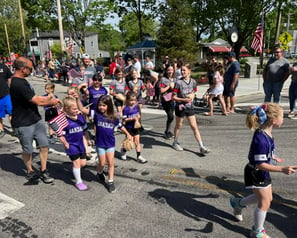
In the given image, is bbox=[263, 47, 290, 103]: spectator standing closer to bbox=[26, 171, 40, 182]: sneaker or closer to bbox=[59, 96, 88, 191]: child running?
bbox=[59, 96, 88, 191]: child running

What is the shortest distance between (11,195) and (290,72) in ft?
23.6

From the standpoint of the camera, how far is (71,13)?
24.2m

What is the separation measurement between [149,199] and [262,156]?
170 centimetres

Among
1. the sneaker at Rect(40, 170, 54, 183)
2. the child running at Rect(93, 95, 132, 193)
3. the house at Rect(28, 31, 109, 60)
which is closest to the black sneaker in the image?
the child running at Rect(93, 95, 132, 193)

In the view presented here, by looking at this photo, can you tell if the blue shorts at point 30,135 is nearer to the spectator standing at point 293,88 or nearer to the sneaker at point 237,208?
→ the sneaker at point 237,208

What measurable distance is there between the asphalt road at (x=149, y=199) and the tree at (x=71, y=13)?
20.8 meters

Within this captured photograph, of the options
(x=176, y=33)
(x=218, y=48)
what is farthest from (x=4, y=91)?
(x=218, y=48)

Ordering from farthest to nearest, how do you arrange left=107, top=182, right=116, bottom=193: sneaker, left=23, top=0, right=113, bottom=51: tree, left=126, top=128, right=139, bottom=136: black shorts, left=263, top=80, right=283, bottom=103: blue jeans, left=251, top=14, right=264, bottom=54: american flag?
left=23, top=0, right=113, bottom=51: tree < left=251, top=14, right=264, bottom=54: american flag < left=263, top=80, right=283, bottom=103: blue jeans < left=126, top=128, right=139, bottom=136: black shorts < left=107, top=182, right=116, bottom=193: sneaker

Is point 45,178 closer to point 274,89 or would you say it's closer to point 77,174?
point 77,174

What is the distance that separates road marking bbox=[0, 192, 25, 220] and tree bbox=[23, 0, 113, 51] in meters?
21.5

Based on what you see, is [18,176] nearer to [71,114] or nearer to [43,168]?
[43,168]

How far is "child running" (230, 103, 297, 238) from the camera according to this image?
2.39 m

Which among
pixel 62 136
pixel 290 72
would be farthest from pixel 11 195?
pixel 290 72

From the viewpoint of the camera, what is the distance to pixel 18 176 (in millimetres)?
4246
